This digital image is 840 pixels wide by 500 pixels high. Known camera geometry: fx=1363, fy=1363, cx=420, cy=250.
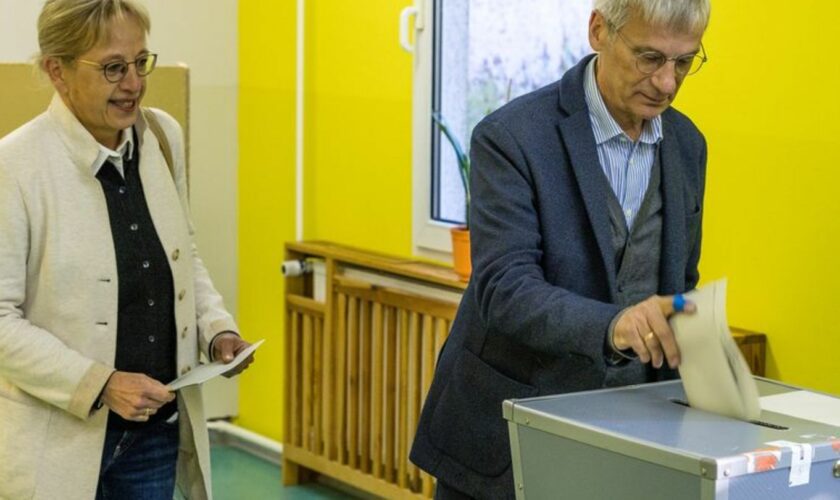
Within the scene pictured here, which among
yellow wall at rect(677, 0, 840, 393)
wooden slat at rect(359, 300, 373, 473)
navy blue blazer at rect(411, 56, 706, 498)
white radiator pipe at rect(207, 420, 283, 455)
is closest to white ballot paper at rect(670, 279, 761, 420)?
navy blue blazer at rect(411, 56, 706, 498)

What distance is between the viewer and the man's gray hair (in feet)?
5.77

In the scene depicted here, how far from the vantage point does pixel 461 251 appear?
12.1ft

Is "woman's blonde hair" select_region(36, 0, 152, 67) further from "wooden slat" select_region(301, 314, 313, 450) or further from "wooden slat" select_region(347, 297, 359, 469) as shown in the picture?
"wooden slat" select_region(301, 314, 313, 450)

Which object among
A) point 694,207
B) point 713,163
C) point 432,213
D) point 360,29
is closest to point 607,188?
point 694,207

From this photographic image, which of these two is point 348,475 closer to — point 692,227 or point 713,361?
point 692,227

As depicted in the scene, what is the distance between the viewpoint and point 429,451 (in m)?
1.95

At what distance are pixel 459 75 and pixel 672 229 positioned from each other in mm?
2144

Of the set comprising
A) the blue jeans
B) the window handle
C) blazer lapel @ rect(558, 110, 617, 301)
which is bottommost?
the blue jeans

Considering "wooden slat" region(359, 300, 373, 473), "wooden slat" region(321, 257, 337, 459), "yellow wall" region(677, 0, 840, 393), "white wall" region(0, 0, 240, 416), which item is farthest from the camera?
"white wall" region(0, 0, 240, 416)

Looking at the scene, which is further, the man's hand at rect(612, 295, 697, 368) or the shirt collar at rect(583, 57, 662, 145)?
the shirt collar at rect(583, 57, 662, 145)

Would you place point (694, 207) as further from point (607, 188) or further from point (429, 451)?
point (429, 451)

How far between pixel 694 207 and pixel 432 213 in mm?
2104

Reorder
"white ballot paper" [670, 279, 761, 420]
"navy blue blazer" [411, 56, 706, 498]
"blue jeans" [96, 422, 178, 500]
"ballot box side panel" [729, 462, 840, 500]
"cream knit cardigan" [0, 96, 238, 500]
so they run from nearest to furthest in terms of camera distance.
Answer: "ballot box side panel" [729, 462, 840, 500], "white ballot paper" [670, 279, 761, 420], "navy blue blazer" [411, 56, 706, 498], "cream knit cardigan" [0, 96, 238, 500], "blue jeans" [96, 422, 178, 500]

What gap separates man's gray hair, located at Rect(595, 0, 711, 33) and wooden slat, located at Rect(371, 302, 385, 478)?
2305mm
